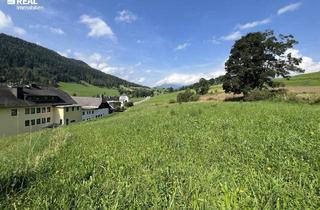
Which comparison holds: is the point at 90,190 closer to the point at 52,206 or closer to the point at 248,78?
the point at 52,206

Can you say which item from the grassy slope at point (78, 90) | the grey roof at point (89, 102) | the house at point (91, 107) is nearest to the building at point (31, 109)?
the house at point (91, 107)

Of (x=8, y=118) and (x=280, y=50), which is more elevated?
(x=280, y=50)

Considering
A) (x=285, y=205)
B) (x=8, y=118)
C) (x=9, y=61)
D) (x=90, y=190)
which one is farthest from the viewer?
(x=9, y=61)

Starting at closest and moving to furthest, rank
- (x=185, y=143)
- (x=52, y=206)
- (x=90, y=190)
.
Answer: (x=52, y=206) → (x=90, y=190) → (x=185, y=143)

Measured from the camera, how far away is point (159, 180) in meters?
3.27

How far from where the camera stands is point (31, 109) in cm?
3903

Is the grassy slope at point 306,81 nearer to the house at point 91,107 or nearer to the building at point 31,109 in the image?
the house at point 91,107

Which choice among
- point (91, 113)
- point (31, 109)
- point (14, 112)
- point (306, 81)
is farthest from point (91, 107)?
point (306, 81)

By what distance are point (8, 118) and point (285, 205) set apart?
41005mm

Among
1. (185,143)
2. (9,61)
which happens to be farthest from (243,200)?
(9,61)

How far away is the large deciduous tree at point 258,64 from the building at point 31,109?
120 feet

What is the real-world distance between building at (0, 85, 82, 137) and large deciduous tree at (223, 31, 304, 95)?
36.5 m

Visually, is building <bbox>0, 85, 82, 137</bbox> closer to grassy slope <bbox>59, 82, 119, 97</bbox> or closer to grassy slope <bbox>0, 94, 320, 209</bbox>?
grassy slope <bbox>0, 94, 320, 209</bbox>

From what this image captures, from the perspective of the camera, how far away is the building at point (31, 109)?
33375 mm
